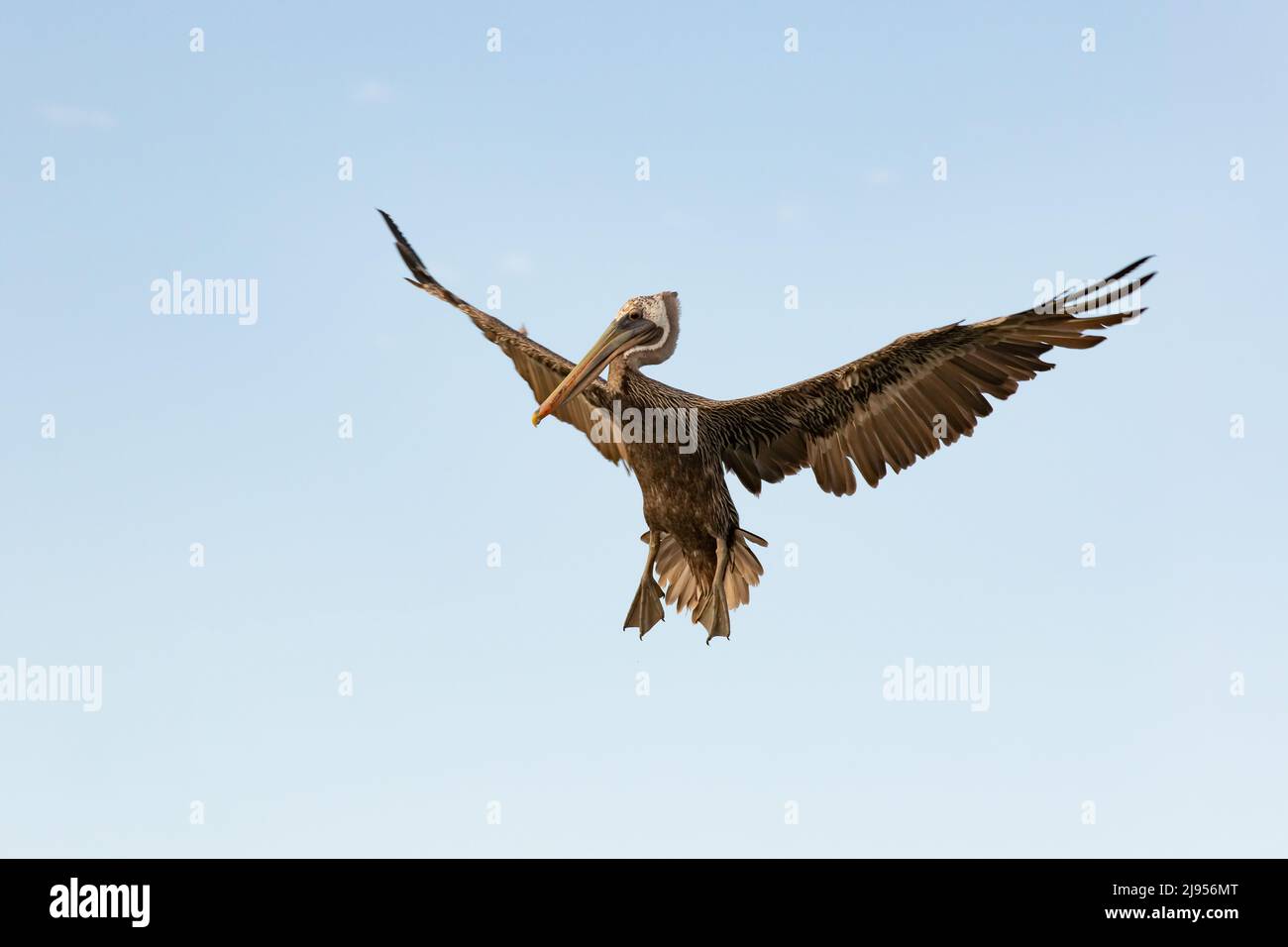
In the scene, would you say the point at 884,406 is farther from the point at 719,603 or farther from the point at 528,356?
the point at 528,356

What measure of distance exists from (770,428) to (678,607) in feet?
7.06

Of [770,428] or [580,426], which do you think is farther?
[580,426]

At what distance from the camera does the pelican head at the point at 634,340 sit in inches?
427

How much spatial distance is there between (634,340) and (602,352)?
35 cm

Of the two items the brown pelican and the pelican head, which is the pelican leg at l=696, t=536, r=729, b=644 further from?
the pelican head

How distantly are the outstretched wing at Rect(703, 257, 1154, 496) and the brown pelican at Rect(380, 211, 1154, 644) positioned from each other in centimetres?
1

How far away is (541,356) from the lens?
40.7 feet

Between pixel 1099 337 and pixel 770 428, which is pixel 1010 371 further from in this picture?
pixel 770 428

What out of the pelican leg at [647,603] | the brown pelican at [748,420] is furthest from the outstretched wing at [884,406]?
the pelican leg at [647,603]

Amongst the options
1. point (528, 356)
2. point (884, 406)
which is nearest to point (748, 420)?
point (884, 406)

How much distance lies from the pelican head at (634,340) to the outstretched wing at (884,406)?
0.88 m

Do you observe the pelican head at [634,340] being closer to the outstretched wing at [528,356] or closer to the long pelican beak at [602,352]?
the long pelican beak at [602,352]
